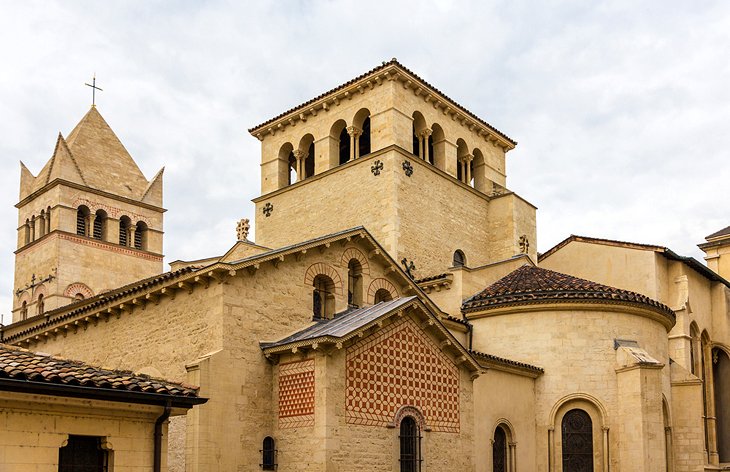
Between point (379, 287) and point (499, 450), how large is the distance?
226 inches

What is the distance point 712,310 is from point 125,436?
93.5ft

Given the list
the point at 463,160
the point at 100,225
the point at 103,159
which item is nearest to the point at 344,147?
the point at 463,160

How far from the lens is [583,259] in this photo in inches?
1300

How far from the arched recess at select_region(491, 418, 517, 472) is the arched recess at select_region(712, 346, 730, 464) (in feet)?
49.1

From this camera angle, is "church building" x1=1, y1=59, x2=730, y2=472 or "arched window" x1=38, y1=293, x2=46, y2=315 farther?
"arched window" x1=38, y1=293, x2=46, y2=315

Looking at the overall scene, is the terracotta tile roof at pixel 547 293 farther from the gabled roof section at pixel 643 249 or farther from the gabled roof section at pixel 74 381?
the gabled roof section at pixel 74 381

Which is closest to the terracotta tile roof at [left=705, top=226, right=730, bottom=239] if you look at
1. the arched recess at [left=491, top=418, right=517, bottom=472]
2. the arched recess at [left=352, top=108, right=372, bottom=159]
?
the arched recess at [left=352, top=108, right=372, bottom=159]

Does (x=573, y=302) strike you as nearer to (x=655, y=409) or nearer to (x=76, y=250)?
(x=655, y=409)

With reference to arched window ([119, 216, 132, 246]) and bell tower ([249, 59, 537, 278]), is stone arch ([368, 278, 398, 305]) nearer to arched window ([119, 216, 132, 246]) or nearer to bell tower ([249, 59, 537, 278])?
bell tower ([249, 59, 537, 278])

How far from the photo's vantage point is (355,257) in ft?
74.7

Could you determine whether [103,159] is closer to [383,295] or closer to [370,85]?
[370,85]

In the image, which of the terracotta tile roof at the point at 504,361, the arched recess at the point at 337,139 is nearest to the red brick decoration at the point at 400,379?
the terracotta tile roof at the point at 504,361

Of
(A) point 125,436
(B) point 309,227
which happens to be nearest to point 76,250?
(B) point 309,227

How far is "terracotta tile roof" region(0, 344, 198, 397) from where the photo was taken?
38.9ft
